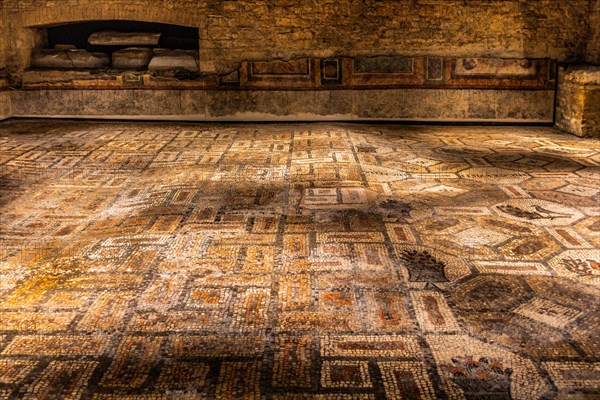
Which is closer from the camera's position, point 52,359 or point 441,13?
point 52,359

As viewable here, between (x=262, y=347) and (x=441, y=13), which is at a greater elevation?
(x=441, y=13)

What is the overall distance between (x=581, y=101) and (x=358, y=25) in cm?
310

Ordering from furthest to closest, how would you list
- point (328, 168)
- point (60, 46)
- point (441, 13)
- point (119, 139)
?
point (60, 46), point (441, 13), point (119, 139), point (328, 168)

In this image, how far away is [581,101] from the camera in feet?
23.6

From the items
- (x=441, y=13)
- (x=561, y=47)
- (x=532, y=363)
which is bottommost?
(x=532, y=363)

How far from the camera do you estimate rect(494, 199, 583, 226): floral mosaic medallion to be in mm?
3930

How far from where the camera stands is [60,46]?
29.8ft

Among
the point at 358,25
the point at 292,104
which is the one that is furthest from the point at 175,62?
the point at 358,25

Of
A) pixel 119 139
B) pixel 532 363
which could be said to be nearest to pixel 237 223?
pixel 532 363

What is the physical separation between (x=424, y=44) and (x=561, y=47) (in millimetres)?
1898

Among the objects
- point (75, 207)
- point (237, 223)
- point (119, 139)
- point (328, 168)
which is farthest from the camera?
point (119, 139)

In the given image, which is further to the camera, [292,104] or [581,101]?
[292,104]

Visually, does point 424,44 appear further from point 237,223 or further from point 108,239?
point 108,239

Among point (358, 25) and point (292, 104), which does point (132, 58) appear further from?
point (358, 25)
